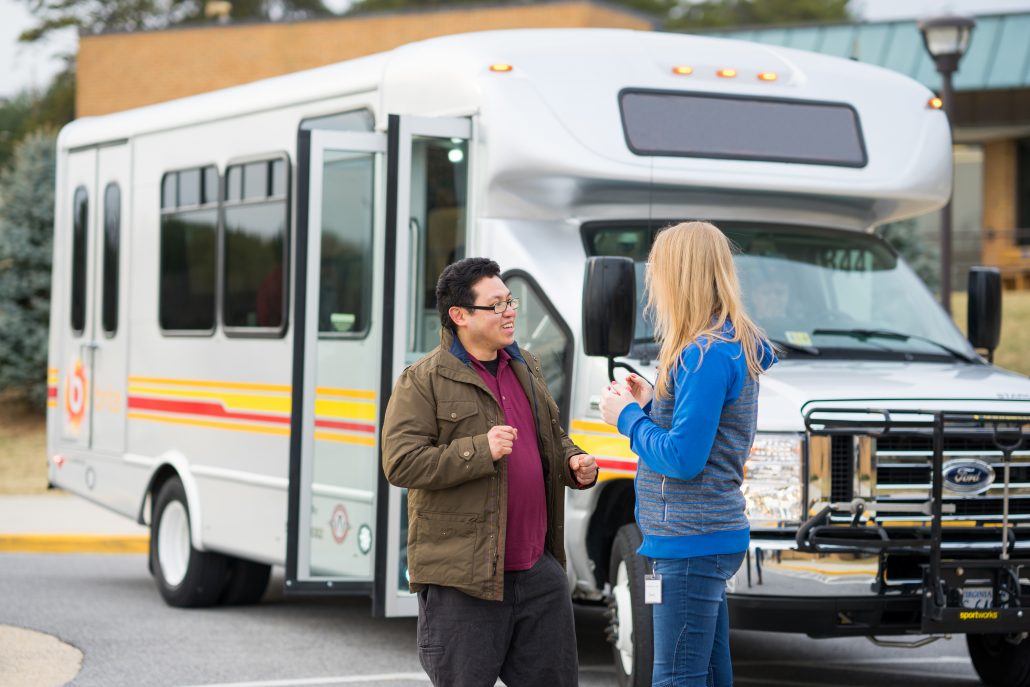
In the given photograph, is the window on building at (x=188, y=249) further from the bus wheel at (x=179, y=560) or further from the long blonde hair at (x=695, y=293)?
the long blonde hair at (x=695, y=293)

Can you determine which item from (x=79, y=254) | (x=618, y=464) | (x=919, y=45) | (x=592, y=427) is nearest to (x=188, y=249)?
(x=79, y=254)

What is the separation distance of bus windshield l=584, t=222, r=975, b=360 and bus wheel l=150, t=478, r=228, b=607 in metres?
3.61

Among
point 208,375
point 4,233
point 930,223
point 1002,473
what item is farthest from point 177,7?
point 1002,473

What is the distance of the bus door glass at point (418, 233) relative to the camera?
7.70 m

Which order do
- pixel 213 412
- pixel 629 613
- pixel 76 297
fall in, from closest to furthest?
pixel 629 613
pixel 213 412
pixel 76 297

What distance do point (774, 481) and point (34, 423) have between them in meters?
17.6

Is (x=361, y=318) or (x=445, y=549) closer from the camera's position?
(x=445, y=549)

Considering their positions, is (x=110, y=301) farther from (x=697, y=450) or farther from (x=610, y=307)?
(x=697, y=450)

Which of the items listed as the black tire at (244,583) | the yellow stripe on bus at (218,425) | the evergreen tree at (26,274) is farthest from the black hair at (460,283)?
the evergreen tree at (26,274)

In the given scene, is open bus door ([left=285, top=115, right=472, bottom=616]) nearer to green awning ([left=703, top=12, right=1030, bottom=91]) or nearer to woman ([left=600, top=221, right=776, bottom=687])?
woman ([left=600, top=221, right=776, bottom=687])

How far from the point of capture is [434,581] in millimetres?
4918

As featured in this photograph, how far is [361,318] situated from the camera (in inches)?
333

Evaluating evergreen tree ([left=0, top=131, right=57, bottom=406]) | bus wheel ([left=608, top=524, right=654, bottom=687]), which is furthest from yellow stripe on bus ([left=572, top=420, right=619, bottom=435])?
evergreen tree ([left=0, top=131, right=57, bottom=406])

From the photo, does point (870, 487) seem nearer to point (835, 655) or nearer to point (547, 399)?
point (547, 399)
